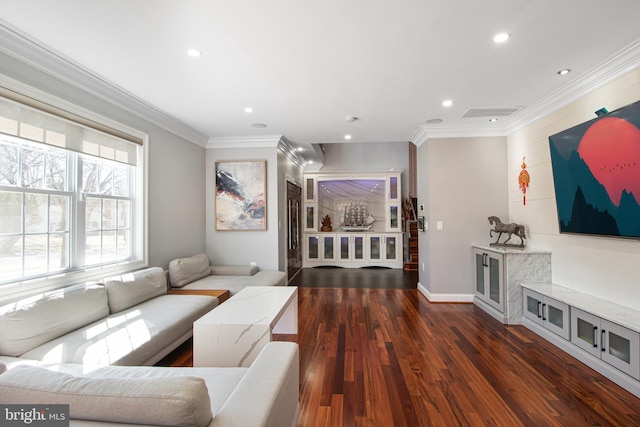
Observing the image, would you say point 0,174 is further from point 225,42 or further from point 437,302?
point 437,302

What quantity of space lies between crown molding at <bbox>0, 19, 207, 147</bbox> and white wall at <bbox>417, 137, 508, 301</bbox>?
12.8 ft

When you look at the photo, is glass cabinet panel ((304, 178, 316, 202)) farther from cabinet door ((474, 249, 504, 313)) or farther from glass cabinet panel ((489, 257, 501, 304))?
glass cabinet panel ((489, 257, 501, 304))

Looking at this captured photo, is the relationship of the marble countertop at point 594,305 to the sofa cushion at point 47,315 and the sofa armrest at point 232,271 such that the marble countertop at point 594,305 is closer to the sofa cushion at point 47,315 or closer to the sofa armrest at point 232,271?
the sofa armrest at point 232,271

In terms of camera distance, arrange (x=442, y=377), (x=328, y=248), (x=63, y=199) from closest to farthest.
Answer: (x=442, y=377), (x=63, y=199), (x=328, y=248)

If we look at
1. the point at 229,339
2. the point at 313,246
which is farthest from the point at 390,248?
the point at 229,339

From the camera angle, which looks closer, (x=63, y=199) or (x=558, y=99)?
(x=63, y=199)

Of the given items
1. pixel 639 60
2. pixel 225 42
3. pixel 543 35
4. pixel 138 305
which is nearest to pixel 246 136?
pixel 225 42

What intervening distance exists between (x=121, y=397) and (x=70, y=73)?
9.21 feet

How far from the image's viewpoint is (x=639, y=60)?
2.24 metres

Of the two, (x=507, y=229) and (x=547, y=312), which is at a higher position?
(x=507, y=229)

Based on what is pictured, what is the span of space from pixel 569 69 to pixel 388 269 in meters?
5.21

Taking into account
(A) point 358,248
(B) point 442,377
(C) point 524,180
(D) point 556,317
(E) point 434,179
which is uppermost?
(E) point 434,179

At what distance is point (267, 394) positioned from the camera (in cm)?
112

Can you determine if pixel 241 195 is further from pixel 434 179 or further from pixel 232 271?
pixel 434 179
